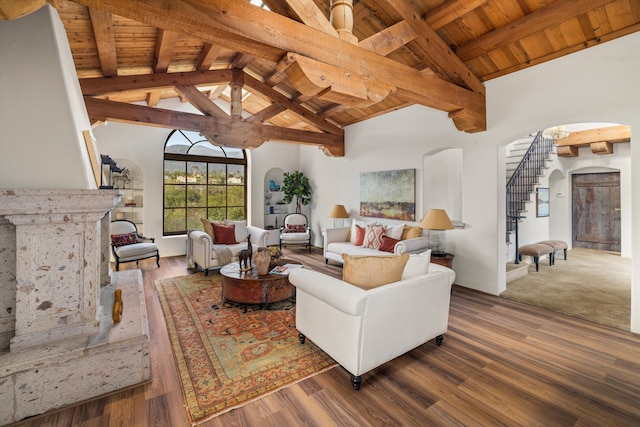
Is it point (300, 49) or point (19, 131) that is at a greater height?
point (300, 49)

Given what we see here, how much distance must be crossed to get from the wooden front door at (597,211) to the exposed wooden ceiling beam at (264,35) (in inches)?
252

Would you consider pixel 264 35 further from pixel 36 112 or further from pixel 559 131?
pixel 559 131

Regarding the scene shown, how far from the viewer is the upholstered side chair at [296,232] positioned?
6.67 meters

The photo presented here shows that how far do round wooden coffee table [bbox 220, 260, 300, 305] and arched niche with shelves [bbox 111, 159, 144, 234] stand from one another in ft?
12.9

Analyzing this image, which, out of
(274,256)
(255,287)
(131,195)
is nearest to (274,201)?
(131,195)

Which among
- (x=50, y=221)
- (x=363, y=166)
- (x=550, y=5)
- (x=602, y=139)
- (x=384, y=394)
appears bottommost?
(x=384, y=394)

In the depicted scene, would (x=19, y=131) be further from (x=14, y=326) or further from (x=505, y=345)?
(x=505, y=345)

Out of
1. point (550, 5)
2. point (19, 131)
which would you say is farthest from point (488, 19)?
point (19, 131)

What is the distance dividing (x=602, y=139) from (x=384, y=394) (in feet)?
23.1

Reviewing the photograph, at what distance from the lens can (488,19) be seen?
318 centimetres

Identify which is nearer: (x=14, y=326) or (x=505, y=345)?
(x=14, y=326)

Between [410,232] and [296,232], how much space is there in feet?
9.94

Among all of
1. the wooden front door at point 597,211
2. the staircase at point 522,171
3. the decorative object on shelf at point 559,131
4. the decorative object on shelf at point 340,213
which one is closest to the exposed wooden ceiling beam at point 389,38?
the decorative object on shelf at point 559,131

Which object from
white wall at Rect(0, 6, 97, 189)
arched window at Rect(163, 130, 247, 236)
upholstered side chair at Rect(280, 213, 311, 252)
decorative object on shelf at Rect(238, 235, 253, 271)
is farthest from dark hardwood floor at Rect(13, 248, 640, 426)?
arched window at Rect(163, 130, 247, 236)
